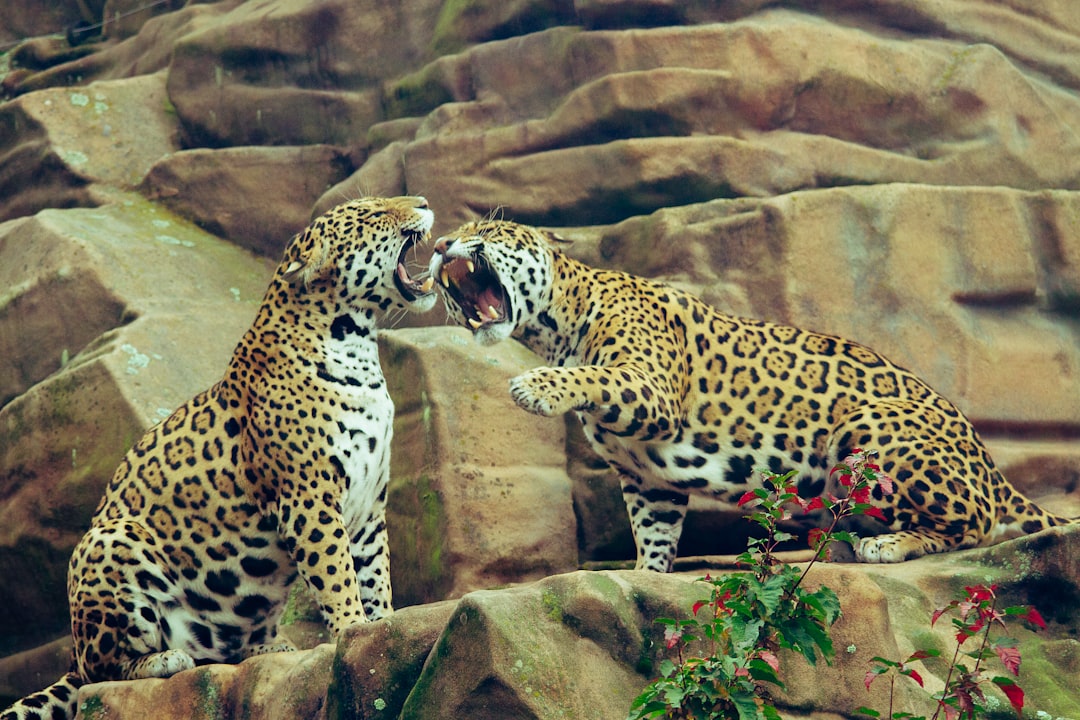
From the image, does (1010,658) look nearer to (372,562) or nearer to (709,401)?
(709,401)

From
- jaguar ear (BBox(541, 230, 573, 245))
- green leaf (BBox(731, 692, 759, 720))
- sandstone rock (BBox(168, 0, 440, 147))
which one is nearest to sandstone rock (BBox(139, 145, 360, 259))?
sandstone rock (BBox(168, 0, 440, 147))

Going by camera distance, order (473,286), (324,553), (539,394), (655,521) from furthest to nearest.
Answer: (473,286) → (655,521) → (539,394) → (324,553)

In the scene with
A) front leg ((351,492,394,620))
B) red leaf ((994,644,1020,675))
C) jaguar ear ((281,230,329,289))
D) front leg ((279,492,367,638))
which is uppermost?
jaguar ear ((281,230,329,289))

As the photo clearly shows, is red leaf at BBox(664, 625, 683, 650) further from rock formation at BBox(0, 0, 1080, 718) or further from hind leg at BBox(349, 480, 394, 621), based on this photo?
hind leg at BBox(349, 480, 394, 621)

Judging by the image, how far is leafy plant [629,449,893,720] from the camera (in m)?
5.05

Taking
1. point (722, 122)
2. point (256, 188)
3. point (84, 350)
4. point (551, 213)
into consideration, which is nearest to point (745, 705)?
point (551, 213)

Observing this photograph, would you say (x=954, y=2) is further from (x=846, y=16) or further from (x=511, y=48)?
(x=511, y=48)

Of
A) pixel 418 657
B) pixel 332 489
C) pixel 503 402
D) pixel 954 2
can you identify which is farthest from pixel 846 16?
pixel 418 657

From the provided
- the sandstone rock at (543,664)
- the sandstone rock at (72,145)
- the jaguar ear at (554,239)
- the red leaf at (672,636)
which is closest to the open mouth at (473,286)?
the jaguar ear at (554,239)

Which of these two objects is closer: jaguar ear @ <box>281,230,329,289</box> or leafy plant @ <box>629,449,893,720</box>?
leafy plant @ <box>629,449,893,720</box>

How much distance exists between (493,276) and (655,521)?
80.3 inches

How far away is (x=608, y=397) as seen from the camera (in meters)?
8.48

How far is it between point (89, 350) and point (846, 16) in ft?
24.1

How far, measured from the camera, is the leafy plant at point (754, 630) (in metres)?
5.05
